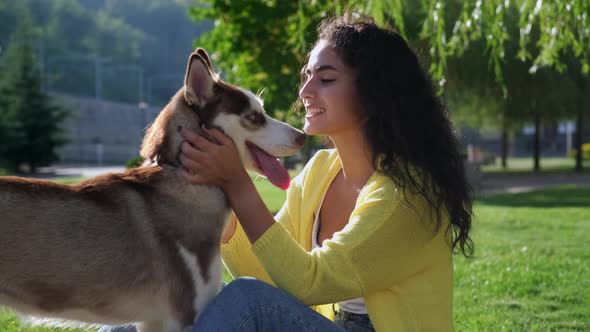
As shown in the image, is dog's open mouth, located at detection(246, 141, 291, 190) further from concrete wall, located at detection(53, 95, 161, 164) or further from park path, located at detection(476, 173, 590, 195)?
concrete wall, located at detection(53, 95, 161, 164)

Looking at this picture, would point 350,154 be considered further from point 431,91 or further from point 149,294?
point 149,294

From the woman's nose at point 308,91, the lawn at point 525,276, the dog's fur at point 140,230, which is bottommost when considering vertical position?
the lawn at point 525,276

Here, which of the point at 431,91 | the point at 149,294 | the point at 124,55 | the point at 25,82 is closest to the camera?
the point at 149,294

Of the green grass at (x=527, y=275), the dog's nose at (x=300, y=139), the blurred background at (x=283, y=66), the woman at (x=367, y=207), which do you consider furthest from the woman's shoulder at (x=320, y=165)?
the green grass at (x=527, y=275)

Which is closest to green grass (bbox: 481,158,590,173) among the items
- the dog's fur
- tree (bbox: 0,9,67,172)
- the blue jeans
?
tree (bbox: 0,9,67,172)

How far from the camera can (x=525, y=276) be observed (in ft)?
25.1

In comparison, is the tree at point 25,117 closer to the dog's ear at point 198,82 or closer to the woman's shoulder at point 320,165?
the woman's shoulder at point 320,165

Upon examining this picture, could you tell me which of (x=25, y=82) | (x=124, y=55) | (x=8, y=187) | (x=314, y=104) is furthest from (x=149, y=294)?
(x=124, y=55)

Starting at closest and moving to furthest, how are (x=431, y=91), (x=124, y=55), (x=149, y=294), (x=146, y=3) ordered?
1. (x=149, y=294)
2. (x=431, y=91)
3. (x=124, y=55)
4. (x=146, y=3)

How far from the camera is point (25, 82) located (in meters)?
39.9

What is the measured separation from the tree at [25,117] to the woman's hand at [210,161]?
37.8 meters

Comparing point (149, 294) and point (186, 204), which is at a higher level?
point (186, 204)

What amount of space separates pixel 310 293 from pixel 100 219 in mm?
970

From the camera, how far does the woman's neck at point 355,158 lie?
3521mm
